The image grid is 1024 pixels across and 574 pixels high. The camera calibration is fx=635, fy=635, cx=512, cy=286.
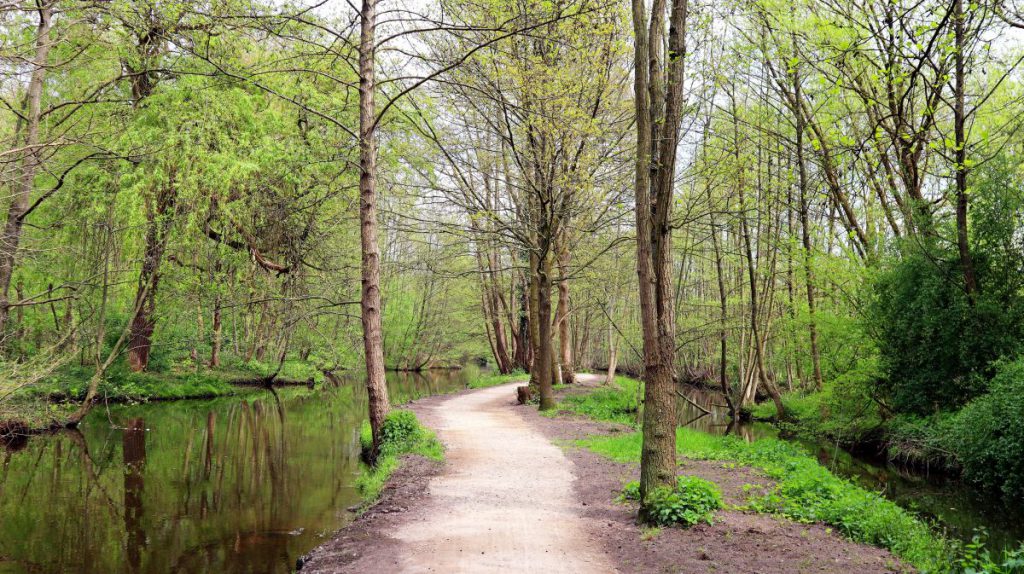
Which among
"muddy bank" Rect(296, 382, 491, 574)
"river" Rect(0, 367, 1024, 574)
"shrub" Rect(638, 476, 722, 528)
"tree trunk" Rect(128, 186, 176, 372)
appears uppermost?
"tree trunk" Rect(128, 186, 176, 372)

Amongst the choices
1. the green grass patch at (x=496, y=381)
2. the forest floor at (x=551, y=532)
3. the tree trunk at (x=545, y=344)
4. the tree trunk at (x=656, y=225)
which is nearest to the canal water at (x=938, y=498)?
the forest floor at (x=551, y=532)

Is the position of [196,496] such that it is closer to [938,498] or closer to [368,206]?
[368,206]

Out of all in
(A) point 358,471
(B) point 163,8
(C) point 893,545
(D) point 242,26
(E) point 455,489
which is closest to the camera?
(C) point 893,545

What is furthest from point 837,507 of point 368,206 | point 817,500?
point 368,206

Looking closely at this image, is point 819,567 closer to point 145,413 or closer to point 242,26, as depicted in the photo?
point 242,26

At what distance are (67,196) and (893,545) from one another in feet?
65.8

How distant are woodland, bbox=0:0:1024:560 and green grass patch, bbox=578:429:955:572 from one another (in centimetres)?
189

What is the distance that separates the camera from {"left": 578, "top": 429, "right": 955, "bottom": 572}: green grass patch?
614 cm

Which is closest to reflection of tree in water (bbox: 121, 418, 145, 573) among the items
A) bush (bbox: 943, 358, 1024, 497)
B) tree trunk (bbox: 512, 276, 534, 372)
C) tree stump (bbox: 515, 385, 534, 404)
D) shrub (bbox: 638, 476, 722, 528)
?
shrub (bbox: 638, 476, 722, 528)

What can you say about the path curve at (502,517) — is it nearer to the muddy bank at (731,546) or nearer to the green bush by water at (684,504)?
the muddy bank at (731,546)

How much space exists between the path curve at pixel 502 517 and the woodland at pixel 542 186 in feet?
4.91

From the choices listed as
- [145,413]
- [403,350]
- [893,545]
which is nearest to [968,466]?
[893,545]

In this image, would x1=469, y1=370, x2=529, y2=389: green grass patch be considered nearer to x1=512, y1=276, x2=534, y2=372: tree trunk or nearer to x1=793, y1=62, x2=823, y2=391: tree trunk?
x1=512, y1=276, x2=534, y2=372: tree trunk

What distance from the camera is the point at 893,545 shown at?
20.3 ft
